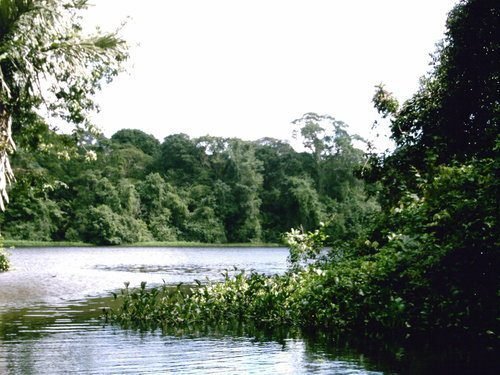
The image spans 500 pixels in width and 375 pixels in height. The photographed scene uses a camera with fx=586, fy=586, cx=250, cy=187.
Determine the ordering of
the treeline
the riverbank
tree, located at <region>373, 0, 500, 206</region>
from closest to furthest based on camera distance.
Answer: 1. tree, located at <region>373, 0, 500, 206</region>
2. the riverbank
3. the treeline

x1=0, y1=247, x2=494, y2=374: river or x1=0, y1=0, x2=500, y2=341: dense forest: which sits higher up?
x1=0, y1=0, x2=500, y2=341: dense forest

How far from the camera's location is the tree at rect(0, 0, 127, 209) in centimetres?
1364

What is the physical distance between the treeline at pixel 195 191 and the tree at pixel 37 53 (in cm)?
6026

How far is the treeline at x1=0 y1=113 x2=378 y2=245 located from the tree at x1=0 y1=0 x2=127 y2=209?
6026 cm

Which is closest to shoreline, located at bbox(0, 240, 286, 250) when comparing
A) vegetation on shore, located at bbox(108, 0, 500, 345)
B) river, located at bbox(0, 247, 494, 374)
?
river, located at bbox(0, 247, 494, 374)

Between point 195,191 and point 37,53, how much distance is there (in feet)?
261

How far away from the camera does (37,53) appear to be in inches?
558

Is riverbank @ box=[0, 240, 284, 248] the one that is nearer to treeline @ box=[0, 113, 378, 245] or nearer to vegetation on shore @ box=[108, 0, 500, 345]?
treeline @ box=[0, 113, 378, 245]

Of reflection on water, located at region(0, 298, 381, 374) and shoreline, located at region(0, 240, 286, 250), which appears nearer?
reflection on water, located at region(0, 298, 381, 374)

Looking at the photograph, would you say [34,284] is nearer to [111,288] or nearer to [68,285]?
[68,285]

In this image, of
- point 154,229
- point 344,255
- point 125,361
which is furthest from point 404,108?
point 154,229

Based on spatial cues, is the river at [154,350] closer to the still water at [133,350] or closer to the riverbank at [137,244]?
the still water at [133,350]

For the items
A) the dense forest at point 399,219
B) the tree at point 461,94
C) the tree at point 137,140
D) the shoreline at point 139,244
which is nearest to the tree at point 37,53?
the dense forest at point 399,219

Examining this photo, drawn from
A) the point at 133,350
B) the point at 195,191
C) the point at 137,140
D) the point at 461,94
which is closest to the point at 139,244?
the point at 195,191
